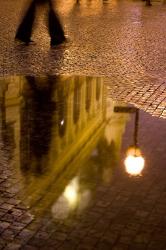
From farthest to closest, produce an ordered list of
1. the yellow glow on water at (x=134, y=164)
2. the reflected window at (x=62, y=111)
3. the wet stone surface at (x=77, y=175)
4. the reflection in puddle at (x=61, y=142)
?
the reflected window at (x=62, y=111) → the yellow glow on water at (x=134, y=164) → the reflection in puddle at (x=61, y=142) → the wet stone surface at (x=77, y=175)

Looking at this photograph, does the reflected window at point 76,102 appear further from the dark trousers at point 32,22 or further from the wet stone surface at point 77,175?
the dark trousers at point 32,22

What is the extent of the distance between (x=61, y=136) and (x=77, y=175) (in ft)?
4.20

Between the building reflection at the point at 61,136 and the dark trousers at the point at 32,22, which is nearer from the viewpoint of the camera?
the building reflection at the point at 61,136

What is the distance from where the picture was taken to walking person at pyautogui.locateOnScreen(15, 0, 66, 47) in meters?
13.7

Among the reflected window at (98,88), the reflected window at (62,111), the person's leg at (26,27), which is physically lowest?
the reflected window at (62,111)

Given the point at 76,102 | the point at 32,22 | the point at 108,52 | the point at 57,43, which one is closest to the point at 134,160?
the point at 76,102

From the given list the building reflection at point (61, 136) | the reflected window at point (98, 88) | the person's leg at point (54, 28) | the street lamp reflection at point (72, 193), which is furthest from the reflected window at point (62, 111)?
the person's leg at point (54, 28)

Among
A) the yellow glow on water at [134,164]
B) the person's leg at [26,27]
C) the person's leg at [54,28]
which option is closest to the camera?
the yellow glow on water at [134,164]

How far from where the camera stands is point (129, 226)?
5207 mm

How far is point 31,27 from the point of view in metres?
14.2

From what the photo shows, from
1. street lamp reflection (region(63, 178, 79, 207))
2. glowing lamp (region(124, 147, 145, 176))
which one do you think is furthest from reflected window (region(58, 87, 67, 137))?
street lamp reflection (region(63, 178, 79, 207))

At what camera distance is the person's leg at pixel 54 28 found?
13.6 metres

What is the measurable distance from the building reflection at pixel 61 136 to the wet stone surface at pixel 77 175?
0.04 ft

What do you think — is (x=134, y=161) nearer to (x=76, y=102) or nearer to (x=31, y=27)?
(x=76, y=102)
